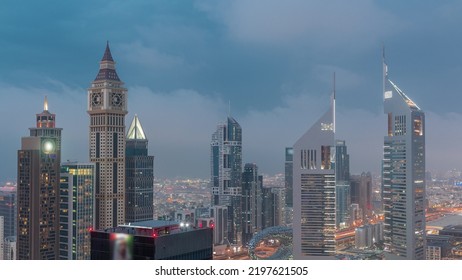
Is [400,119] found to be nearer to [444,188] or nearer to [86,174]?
[444,188]

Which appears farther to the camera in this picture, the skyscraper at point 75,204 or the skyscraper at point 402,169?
the skyscraper at point 402,169

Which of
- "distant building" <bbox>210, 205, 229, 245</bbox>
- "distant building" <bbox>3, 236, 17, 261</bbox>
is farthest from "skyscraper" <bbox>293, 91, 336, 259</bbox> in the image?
"distant building" <bbox>3, 236, 17, 261</bbox>

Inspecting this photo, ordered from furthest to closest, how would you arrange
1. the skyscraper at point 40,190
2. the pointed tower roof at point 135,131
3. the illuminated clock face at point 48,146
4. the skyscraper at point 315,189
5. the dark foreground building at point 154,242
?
the pointed tower roof at point 135,131
the skyscraper at point 315,189
the illuminated clock face at point 48,146
the skyscraper at point 40,190
the dark foreground building at point 154,242

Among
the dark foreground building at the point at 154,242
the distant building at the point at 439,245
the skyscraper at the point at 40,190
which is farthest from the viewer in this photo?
the skyscraper at the point at 40,190

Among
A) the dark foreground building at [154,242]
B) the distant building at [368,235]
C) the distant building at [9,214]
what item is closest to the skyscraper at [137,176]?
the distant building at [9,214]

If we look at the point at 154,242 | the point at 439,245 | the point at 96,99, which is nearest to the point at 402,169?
the point at 439,245

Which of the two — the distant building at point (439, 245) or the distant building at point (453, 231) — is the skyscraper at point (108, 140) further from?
the distant building at point (453, 231)
